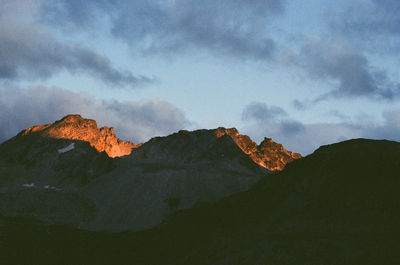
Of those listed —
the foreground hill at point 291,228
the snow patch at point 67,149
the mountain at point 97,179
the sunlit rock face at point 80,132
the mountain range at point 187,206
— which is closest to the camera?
the foreground hill at point 291,228

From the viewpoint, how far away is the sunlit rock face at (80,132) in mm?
97875

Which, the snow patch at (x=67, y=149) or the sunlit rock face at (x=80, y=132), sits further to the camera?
the sunlit rock face at (x=80, y=132)

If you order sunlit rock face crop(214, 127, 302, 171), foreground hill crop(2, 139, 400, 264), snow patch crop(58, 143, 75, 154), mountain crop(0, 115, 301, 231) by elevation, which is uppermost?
sunlit rock face crop(214, 127, 302, 171)

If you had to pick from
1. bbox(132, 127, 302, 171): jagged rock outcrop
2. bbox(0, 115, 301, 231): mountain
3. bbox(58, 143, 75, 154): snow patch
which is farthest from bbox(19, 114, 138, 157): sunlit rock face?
bbox(132, 127, 302, 171): jagged rock outcrop

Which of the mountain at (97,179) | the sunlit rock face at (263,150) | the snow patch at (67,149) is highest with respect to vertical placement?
the sunlit rock face at (263,150)

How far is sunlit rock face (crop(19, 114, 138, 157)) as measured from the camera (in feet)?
321

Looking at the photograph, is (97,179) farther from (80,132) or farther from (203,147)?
(203,147)

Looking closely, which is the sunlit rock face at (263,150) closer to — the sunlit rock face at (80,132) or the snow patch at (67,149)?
the sunlit rock face at (80,132)

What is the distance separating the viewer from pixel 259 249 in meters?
27.6

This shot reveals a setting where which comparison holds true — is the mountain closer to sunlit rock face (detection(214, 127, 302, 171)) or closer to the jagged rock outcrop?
the jagged rock outcrop

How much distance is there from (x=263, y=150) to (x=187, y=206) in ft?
235

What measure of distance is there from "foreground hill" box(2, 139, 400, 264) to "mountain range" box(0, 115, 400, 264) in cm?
11

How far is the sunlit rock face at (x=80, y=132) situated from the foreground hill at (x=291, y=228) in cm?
4651

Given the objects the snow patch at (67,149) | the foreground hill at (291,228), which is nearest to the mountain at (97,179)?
the snow patch at (67,149)
